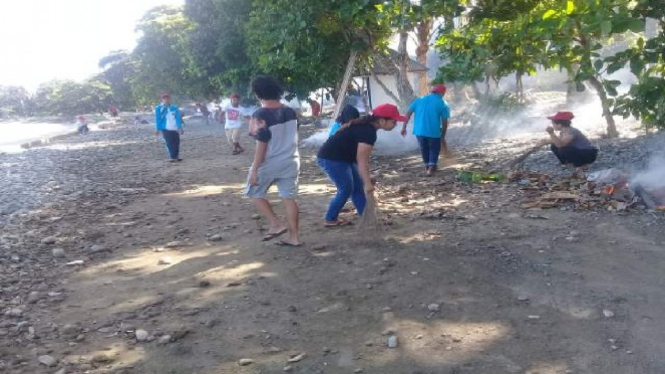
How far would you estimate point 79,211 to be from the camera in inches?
328

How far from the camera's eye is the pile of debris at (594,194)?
6387mm

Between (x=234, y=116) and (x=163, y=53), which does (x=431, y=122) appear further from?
(x=163, y=53)

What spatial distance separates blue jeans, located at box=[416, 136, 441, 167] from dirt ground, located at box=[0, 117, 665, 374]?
7.50 feet

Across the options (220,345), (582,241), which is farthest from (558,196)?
(220,345)

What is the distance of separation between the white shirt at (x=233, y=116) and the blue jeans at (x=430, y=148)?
595 centimetres

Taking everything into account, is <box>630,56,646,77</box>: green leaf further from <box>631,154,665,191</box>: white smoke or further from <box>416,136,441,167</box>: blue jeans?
<box>416,136,441,167</box>: blue jeans

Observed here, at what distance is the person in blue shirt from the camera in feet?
30.8

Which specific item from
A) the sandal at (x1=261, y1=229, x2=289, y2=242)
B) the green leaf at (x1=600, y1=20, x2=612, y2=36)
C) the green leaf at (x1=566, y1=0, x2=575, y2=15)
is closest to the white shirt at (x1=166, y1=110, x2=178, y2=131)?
the sandal at (x1=261, y1=229, x2=289, y2=242)

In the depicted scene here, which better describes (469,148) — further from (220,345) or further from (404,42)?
(220,345)

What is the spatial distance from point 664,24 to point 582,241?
2.92 m

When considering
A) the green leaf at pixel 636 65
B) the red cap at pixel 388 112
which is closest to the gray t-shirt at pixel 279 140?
the red cap at pixel 388 112

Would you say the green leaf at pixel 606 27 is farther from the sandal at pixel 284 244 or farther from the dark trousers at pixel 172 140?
the dark trousers at pixel 172 140

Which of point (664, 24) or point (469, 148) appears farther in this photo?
point (469, 148)

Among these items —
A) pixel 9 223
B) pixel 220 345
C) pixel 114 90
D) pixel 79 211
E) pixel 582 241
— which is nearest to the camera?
pixel 220 345
